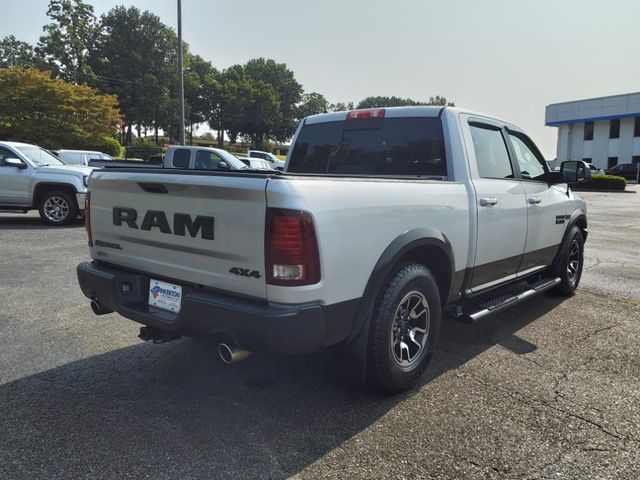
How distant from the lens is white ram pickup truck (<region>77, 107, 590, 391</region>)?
255cm

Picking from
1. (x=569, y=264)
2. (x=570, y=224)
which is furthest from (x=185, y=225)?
(x=569, y=264)

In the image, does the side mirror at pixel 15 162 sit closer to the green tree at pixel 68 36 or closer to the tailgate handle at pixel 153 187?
the tailgate handle at pixel 153 187

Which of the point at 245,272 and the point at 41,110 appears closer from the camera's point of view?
the point at 245,272

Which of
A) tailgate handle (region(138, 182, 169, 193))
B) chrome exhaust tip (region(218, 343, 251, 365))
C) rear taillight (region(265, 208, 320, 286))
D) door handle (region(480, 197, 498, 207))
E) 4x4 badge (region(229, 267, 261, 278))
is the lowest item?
chrome exhaust tip (region(218, 343, 251, 365))

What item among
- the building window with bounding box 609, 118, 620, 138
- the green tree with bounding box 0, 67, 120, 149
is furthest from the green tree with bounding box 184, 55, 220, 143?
the building window with bounding box 609, 118, 620, 138

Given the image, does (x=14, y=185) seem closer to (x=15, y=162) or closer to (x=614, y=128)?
(x=15, y=162)

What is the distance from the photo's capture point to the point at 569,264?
224 inches

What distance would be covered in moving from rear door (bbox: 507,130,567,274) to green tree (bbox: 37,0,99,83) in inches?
2431

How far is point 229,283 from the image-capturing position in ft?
8.93

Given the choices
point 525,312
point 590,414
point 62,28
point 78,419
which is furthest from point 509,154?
point 62,28

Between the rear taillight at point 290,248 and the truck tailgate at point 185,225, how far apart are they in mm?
60

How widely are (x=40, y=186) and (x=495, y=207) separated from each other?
10236 millimetres

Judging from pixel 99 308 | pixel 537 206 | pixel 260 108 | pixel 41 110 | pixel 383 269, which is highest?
pixel 260 108

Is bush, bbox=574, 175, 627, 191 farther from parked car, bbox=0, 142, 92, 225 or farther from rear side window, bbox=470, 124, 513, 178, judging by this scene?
rear side window, bbox=470, 124, 513, 178
